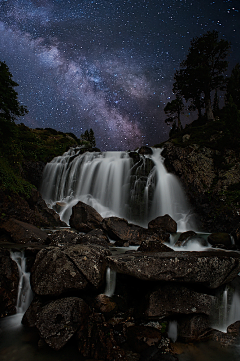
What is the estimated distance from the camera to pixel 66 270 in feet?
15.3

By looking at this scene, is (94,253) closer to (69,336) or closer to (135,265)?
(135,265)

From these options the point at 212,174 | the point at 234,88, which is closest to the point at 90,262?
the point at 212,174

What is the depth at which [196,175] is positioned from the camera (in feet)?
51.8

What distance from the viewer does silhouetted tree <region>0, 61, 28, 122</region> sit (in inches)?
406

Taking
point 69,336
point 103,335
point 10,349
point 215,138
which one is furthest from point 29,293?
point 215,138

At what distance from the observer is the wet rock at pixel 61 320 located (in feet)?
12.4

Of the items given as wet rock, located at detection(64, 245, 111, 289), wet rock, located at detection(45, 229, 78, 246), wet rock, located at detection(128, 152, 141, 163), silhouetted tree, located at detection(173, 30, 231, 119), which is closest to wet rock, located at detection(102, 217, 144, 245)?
wet rock, located at detection(45, 229, 78, 246)

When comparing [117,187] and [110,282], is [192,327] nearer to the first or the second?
[110,282]

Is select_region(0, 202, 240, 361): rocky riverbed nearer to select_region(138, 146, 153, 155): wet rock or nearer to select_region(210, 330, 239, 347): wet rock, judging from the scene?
select_region(210, 330, 239, 347): wet rock

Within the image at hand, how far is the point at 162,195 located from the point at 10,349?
14220 mm

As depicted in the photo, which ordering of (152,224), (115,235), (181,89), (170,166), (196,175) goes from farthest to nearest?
1. (181,89)
2. (170,166)
3. (196,175)
4. (152,224)
5. (115,235)

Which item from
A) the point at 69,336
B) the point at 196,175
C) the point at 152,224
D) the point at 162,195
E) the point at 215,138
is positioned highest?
the point at 215,138

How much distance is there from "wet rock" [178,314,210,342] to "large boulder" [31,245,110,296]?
2.14 meters

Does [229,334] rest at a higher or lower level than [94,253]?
lower
